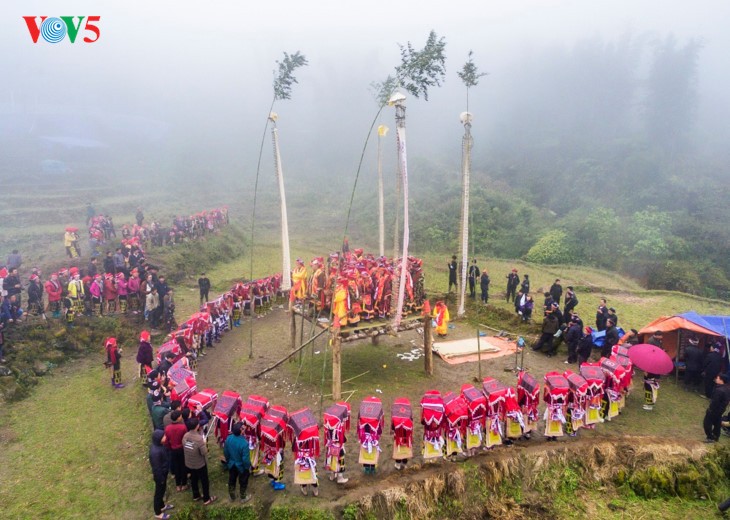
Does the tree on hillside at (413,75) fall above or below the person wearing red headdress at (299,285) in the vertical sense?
A: above

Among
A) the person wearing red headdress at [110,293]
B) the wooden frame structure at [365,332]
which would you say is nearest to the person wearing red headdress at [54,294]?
the person wearing red headdress at [110,293]

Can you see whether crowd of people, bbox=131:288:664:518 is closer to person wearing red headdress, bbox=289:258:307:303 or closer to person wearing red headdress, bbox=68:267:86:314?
person wearing red headdress, bbox=289:258:307:303

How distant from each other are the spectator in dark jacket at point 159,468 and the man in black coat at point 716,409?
1005cm

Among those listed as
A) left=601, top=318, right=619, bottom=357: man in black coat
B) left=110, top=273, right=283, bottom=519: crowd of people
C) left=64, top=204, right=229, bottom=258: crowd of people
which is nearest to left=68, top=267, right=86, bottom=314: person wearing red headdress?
left=64, top=204, right=229, bottom=258: crowd of people

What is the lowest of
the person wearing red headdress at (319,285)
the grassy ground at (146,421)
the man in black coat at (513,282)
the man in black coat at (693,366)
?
the grassy ground at (146,421)

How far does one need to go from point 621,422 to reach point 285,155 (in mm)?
70988

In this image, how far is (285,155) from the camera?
7556 centimetres

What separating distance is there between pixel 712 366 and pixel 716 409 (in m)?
2.14

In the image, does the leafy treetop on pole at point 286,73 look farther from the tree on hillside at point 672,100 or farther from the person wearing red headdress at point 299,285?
the tree on hillside at point 672,100

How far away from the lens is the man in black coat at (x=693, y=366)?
11633mm

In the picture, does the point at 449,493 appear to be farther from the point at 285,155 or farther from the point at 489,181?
the point at 285,155

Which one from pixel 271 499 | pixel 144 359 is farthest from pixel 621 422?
pixel 144 359

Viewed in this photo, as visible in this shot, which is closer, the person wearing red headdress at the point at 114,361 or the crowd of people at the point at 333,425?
the crowd of people at the point at 333,425

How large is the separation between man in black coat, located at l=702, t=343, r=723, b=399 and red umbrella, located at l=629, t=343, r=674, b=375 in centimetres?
160
